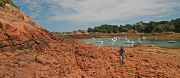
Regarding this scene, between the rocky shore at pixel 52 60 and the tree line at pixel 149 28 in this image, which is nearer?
the rocky shore at pixel 52 60

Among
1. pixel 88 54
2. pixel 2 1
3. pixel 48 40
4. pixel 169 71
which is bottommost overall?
pixel 169 71

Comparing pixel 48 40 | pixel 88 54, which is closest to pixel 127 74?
pixel 88 54

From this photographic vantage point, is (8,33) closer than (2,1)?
Yes

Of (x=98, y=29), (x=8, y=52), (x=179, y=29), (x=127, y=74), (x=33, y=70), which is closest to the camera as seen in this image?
(x=33, y=70)

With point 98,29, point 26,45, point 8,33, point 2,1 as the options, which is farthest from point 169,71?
point 98,29

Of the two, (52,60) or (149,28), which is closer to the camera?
(52,60)

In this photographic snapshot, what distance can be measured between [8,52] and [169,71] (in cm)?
1208

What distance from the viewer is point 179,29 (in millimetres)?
135000

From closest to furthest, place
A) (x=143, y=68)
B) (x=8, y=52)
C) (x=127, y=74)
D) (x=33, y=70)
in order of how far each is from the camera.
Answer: (x=33, y=70) < (x=8, y=52) < (x=127, y=74) < (x=143, y=68)

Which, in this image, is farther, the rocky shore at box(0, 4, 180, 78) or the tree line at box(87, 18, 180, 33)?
the tree line at box(87, 18, 180, 33)

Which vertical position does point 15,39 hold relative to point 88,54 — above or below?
above

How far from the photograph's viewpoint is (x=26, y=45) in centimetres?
1619

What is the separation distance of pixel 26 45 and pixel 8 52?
52.9 inches

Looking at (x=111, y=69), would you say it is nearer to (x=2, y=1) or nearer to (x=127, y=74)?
(x=127, y=74)
